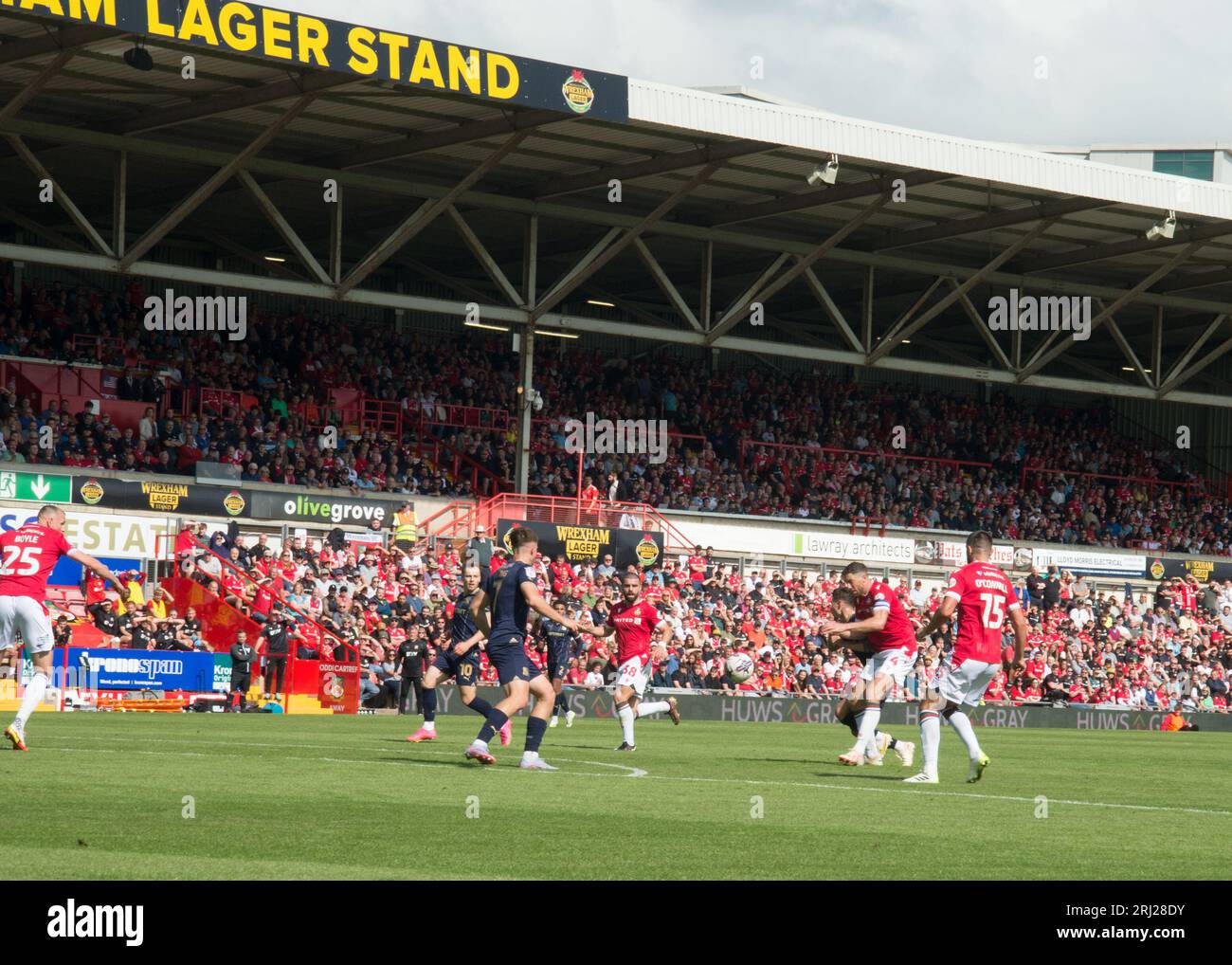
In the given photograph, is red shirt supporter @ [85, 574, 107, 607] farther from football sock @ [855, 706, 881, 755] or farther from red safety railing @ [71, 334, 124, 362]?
football sock @ [855, 706, 881, 755]

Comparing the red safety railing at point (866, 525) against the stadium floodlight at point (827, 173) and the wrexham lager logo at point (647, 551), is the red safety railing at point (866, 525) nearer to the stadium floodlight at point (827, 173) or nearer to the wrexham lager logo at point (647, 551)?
the wrexham lager logo at point (647, 551)

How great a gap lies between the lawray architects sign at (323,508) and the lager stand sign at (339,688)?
6633 millimetres

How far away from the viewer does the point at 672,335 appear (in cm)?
4456

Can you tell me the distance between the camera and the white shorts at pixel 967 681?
15.0 m

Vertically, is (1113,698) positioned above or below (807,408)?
below

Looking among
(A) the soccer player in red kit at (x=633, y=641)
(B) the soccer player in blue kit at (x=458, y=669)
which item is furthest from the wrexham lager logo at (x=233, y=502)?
(A) the soccer player in red kit at (x=633, y=641)

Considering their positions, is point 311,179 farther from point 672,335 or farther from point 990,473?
point 990,473

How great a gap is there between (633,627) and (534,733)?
20.0 ft

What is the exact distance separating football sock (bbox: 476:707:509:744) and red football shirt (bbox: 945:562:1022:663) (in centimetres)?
369

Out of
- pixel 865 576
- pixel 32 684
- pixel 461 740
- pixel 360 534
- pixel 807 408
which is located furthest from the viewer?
pixel 807 408

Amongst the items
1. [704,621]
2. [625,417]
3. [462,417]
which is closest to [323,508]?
[704,621]

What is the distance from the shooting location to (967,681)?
15.0 metres
